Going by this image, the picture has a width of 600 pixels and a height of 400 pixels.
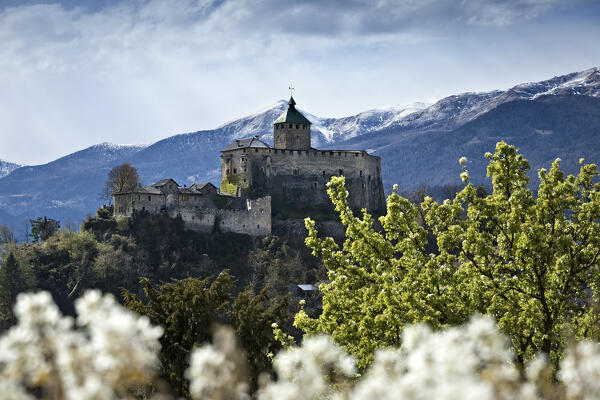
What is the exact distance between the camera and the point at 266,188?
112m

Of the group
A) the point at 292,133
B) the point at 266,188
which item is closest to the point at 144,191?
the point at 266,188

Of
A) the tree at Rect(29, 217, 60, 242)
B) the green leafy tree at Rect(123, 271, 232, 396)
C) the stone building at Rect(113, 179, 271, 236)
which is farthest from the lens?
the tree at Rect(29, 217, 60, 242)

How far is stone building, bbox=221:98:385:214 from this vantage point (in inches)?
4412

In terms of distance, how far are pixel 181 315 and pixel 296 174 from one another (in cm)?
8609

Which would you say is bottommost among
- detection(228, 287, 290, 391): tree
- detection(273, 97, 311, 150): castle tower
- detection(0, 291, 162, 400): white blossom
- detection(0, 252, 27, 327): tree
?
detection(0, 252, 27, 327): tree

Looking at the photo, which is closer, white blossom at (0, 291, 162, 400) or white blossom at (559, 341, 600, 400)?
white blossom at (0, 291, 162, 400)

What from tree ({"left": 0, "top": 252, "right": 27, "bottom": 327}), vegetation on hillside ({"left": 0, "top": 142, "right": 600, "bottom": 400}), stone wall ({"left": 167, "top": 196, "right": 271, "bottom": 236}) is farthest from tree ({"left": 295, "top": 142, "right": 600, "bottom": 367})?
stone wall ({"left": 167, "top": 196, "right": 271, "bottom": 236})

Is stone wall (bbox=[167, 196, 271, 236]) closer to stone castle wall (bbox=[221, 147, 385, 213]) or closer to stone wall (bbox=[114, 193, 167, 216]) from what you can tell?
stone wall (bbox=[114, 193, 167, 216])

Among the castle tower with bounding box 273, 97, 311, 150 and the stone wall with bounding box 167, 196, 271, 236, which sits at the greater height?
the castle tower with bounding box 273, 97, 311, 150

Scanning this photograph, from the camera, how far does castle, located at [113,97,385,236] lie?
101438 millimetres

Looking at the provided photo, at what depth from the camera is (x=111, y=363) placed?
18.0ft

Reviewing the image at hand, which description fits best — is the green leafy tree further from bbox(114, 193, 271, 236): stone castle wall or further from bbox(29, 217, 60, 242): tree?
bbox(29, 217, 60, 242): tree

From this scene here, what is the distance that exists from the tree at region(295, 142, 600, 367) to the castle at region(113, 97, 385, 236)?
267ft

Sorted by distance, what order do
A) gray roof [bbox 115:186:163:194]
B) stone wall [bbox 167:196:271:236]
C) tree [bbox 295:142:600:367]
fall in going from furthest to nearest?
stone wall [bbox 167:196:271:236] → gray roof [bbox 115:186:163:194] → tree [bbox 295:142:600:367]
